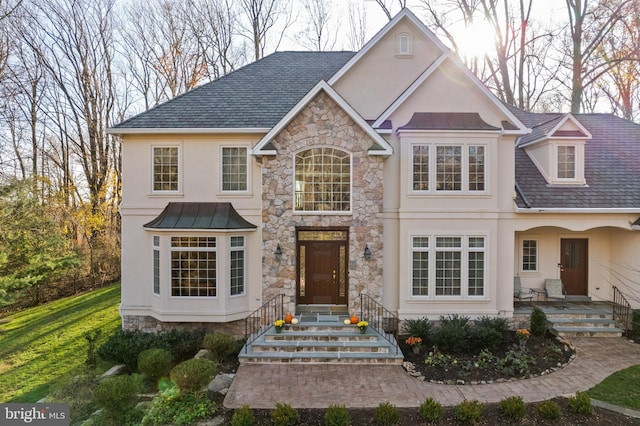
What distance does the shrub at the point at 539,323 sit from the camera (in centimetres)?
997

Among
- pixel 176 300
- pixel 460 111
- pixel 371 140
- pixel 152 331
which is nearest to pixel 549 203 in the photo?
pixel 460 111

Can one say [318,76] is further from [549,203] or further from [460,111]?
[549,203]

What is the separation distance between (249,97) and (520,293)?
1248cm

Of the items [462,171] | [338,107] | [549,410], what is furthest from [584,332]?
[338,107]

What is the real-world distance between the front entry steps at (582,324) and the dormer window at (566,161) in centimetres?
488

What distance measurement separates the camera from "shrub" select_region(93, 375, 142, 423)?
6.33 m

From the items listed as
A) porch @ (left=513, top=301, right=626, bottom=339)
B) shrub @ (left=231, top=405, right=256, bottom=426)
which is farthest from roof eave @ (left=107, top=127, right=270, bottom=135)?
porch @ (left=513, top=301, right=626, bottom=339)

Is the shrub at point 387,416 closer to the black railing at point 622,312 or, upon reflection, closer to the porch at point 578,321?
the porch at point 578,321

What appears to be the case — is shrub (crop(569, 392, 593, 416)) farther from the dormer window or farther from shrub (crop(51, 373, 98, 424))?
shrub (crop(51, 373, 98, 424))

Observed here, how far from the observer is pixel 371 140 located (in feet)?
33.3

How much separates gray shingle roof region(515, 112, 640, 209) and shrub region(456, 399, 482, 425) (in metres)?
7.22

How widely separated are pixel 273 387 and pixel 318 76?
37.9 ft

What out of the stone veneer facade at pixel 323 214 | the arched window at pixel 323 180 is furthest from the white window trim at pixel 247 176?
the arched window at pixel 323 180

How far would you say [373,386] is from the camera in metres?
7.45
